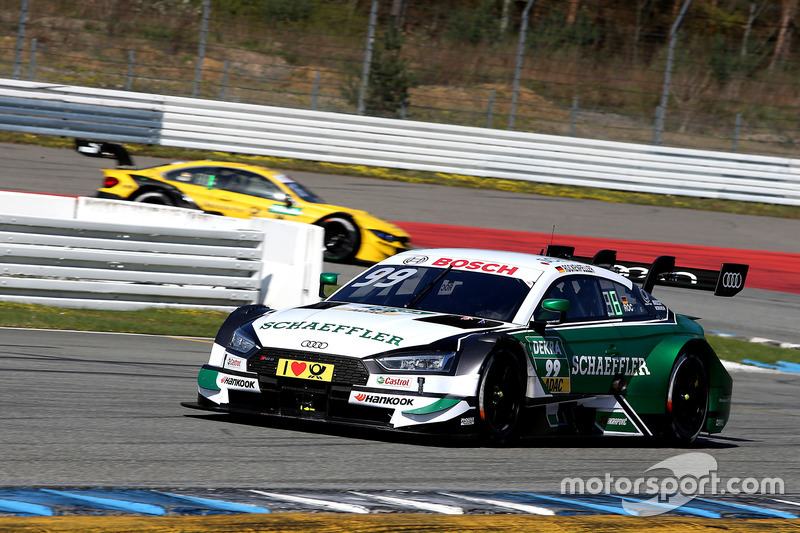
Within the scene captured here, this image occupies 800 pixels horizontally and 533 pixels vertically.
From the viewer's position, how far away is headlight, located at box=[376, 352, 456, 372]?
6.21 metres

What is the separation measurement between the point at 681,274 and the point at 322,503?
4.62 meters

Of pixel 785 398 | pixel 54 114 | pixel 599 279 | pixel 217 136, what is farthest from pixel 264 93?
pixel 599 279

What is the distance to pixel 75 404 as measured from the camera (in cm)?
669

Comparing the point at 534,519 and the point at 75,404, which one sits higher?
the point at 534,519

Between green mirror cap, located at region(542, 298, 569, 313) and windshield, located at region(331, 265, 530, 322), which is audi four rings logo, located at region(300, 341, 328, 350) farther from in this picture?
green mirror cap, located at region(542, 298, 569, 313)

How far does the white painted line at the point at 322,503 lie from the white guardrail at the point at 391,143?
63.4 feet

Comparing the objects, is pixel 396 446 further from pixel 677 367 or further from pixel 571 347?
pixel 677 367

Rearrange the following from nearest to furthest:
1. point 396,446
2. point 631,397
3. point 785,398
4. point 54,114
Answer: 1. point 396,446
2. point 631,397
3. point 785,398
4. point 54,114

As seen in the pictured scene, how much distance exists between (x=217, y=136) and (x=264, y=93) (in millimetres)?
3477

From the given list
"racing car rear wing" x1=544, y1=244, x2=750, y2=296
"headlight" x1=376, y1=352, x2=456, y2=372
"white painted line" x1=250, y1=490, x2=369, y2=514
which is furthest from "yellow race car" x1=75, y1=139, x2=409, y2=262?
"white painted line" x1=250, y1=490, x2=369, y2=514

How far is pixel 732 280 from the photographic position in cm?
A: 812

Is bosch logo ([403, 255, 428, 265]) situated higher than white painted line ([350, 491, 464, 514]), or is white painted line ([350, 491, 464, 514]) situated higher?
bosch logo ([403, 255, 428, 265])

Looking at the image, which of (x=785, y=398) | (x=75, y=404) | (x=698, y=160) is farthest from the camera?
(x=698, y=160)

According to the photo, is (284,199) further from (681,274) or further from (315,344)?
(315,344)
